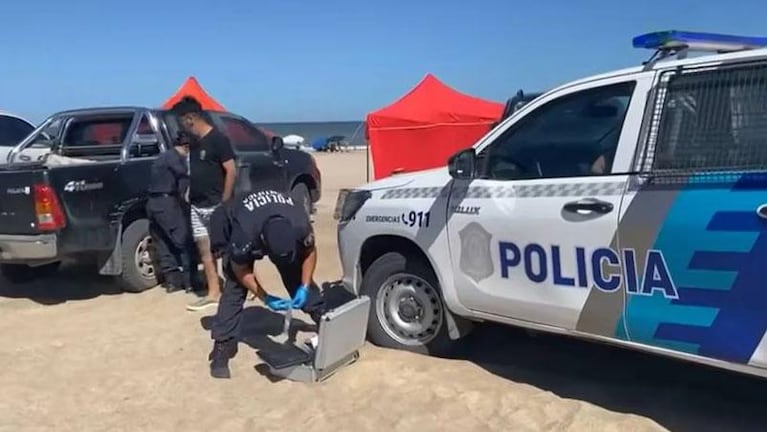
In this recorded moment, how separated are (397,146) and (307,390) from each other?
13.2 meters

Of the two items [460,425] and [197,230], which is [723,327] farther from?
[197,230]

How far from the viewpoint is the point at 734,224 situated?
3719mm

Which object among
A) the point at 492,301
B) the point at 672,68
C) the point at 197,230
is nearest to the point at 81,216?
the point at 197,230

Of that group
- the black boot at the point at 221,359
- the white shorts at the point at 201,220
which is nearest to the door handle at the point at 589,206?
the black boot at the point at 221,359

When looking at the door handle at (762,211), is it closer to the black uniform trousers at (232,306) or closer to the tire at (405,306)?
the tire at (405,306)

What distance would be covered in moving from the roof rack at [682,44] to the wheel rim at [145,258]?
5312 millimetres

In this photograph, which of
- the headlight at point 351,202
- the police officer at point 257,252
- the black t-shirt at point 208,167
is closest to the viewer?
the police officer at point 257,252

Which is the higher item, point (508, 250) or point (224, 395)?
point (508, 250)

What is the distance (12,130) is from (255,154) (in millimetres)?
4796

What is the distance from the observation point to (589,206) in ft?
14.1

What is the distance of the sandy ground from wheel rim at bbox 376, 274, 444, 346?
0.16m

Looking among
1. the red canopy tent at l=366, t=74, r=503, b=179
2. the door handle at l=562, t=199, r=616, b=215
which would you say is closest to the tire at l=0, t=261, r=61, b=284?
the door handle at l=562, t=199, r=616, b=215

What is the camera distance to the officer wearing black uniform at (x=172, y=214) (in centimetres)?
764

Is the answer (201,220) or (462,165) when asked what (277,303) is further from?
(201,220)
